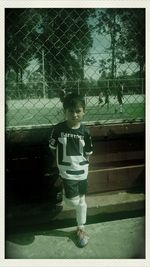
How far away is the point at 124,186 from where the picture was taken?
7.28 ft

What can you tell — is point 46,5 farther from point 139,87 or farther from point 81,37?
point 139,87

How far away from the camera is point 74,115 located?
6.44 feet

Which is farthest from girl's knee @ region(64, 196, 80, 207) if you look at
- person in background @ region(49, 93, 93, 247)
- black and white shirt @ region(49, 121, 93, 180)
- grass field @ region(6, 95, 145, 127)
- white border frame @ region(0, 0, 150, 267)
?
grass field @ region(6, 95, 145, 127)

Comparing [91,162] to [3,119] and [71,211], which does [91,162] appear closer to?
[71,211]

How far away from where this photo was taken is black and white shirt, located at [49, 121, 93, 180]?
78.2 inches

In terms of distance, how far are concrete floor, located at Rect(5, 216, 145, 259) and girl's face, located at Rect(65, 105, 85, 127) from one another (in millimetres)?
562

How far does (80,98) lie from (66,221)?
65cm

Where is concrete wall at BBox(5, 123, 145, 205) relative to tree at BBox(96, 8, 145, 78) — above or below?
below

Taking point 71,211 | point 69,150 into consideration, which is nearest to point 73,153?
point 69,150

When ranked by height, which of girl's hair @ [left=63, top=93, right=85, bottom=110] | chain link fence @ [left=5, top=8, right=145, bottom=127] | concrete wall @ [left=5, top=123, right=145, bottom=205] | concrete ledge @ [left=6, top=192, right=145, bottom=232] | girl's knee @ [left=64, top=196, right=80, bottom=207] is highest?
chain link fence @ [left=5, top=8, right=145, bottom=127]

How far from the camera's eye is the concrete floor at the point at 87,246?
76.9 inches

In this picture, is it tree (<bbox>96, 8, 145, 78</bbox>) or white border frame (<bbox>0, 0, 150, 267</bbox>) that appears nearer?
white border frame (<bbox>0, 0, 150, 267</bbox>)

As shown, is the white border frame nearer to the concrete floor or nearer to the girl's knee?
the concrete floor

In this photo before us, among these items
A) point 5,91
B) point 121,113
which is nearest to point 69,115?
point 5,91
